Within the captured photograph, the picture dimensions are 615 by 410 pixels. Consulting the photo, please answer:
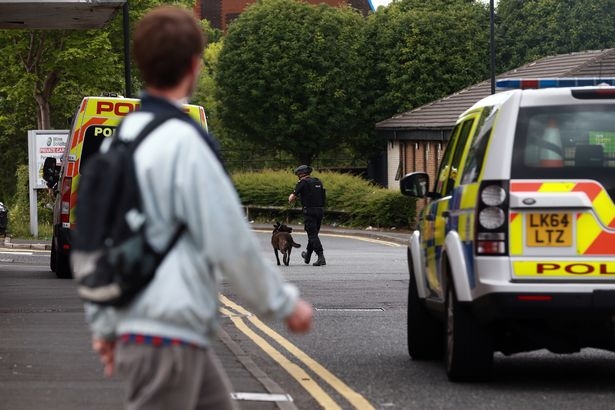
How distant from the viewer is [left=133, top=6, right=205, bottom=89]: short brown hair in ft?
15.3

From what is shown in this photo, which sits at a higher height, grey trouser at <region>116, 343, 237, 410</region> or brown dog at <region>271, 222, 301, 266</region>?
grey trouser at <region>116, 343, 237, 410</region>

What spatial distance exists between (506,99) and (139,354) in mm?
6066

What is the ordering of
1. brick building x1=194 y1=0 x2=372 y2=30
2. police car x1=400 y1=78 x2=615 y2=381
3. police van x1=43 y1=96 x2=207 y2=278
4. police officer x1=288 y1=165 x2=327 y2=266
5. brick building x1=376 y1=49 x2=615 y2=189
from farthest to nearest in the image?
brick building x1=194 y1=0 x2=372 y2=30, brick building x1=376 y1=49 x2=615 y2=189, police officer x1=288 y1=165 x2=327 y2=266, police van x1=43 y1=96 x2=207 y2=278, police car x1=400 y1=78 x2=615 y2=381

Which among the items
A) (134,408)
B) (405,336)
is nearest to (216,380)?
(134,408)

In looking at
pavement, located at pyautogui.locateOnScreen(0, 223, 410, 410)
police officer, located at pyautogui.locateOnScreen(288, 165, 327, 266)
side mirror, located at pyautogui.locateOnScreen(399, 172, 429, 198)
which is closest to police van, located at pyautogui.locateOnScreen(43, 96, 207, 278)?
pavement, located at pyautogui.locateOnScreen(0, 223, 410, 410)

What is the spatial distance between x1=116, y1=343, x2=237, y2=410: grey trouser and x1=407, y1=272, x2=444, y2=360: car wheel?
7.60m

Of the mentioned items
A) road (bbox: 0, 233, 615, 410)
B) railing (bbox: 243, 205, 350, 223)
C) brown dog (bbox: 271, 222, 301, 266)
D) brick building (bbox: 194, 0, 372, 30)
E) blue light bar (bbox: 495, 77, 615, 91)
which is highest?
brick building (bbox: 194, 0, 372, 30)

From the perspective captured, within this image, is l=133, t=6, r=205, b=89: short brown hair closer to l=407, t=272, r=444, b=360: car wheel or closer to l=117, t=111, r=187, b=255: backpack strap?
l=117, t=111, r=187, b=255: backpack strap

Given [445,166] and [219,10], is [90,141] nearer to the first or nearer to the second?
[445,166]

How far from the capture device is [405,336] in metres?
14.5

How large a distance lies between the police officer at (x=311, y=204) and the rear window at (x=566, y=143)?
19.1 m

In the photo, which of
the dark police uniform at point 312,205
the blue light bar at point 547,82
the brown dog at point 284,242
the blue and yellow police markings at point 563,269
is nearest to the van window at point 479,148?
the blue light bar at point 547,82

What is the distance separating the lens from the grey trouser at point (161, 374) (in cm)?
468

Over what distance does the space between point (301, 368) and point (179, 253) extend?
7.38 metres
